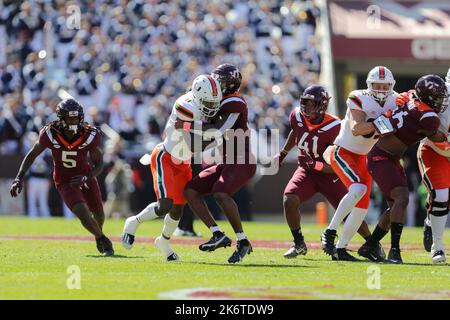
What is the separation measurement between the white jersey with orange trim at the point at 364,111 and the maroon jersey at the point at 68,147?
2465 mm

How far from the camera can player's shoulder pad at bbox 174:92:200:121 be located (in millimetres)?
9594

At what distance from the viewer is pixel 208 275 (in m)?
8.71

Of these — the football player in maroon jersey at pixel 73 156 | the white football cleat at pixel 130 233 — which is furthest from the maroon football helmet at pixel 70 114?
the white football cleat at pixel 130 233

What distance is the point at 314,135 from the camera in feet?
34.7

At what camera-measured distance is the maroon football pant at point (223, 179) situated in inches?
376

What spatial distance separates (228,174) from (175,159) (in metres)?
0.54

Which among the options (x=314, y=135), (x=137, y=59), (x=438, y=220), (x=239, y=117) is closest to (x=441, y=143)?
(x=438, y=220)

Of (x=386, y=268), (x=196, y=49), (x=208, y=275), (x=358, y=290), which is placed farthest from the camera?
(x=196, y=49)

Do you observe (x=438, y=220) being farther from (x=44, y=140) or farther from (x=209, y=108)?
(x=44, y=140)

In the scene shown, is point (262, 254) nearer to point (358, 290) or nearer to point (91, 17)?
point (358, 290)

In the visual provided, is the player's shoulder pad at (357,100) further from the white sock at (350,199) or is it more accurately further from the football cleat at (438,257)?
the football cleat at (438,257)

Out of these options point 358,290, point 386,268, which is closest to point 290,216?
point 386,268

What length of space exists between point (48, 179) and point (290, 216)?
1086cm
